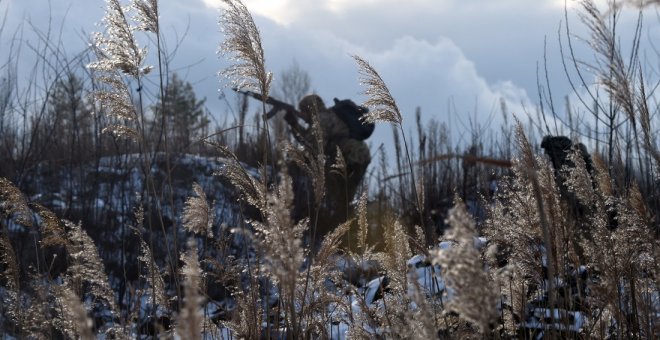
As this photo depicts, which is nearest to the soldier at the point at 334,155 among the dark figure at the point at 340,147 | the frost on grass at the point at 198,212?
the dark figure at the point at 340,147

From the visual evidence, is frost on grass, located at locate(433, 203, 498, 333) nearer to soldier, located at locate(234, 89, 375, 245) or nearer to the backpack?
soldier, located at locate(234, 89, 375, 245)

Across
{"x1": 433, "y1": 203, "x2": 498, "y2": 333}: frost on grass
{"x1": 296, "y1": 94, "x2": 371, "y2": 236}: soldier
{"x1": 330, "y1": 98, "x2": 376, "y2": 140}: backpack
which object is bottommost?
{"x1": 433, "y1": 203, "x2": 498, "y2": 333}: frost on grass

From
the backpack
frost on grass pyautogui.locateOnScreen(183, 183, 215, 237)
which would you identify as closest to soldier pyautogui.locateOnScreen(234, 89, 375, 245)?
the backpack

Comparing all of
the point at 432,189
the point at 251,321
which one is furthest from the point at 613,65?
the point at 432,189

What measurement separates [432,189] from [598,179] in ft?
25.4

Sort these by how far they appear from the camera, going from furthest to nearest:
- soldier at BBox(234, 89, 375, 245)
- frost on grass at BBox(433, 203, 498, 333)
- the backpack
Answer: the backpack < soldier at BBox(234, 89, 375, 245) < frost on grass at BBox(433, 203, 498, 333)

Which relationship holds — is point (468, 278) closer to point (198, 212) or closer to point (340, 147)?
point (198, 212)

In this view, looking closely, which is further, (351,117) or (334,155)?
(351,117)

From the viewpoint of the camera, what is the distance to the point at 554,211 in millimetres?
2586

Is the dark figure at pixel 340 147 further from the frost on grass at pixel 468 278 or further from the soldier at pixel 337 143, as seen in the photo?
the frost on grass at pixel 468 278

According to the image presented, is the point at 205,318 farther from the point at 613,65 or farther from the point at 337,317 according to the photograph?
the point at 613,65

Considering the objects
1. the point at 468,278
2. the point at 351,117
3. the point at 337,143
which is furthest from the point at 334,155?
the point at 468,278

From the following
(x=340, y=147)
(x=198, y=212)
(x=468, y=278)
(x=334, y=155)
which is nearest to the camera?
(x=468, y=278)

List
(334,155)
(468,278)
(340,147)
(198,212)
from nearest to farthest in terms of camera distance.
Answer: (468,278) < (198,212) < (334,155) < (340,147)
